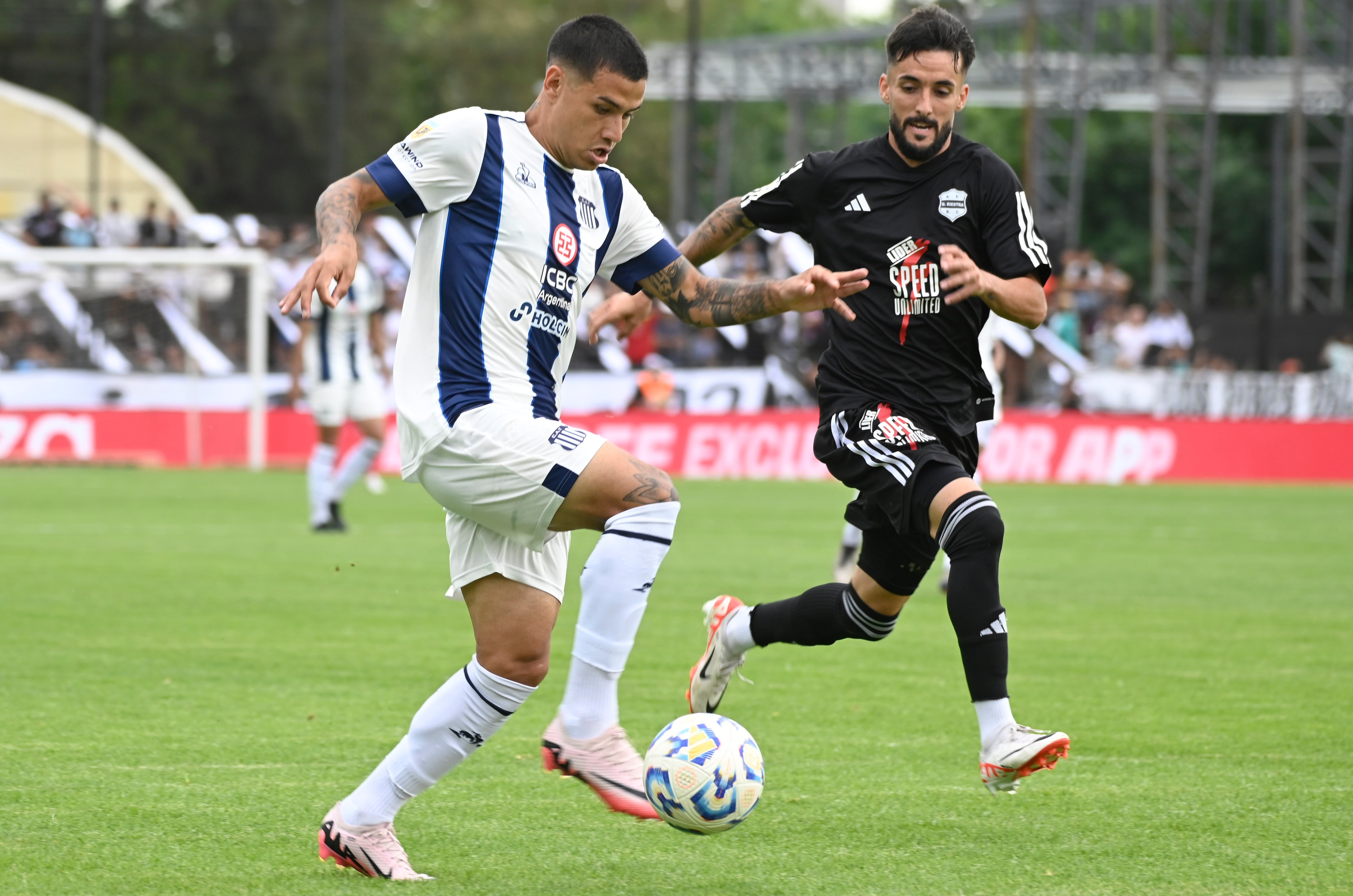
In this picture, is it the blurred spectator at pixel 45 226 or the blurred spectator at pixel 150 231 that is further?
the blurred spectator at pixel 150 231

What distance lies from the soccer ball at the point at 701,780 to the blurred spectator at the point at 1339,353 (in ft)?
83.1

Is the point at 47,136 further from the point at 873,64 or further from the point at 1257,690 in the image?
the point at 1257,690

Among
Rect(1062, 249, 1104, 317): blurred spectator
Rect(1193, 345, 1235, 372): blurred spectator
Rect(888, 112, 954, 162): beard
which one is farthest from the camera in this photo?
Rect(1062, 249, 1104, 317): blurred spectator

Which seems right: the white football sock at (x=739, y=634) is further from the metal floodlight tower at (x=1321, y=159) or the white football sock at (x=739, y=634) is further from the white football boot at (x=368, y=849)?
the metal floodlight tower at (x=1321, y=159)

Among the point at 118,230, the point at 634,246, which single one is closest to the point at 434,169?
the point at 634,246

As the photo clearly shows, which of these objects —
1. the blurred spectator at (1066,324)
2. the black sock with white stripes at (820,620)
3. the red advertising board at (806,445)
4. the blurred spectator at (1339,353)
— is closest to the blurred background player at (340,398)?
the red advertising board at (806,445)

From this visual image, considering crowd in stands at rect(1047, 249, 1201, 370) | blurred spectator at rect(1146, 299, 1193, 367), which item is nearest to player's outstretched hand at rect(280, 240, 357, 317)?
crowd in stands at rect(1047, 249, 1201, 370)

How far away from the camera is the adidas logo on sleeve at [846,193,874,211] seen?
5.96 meters

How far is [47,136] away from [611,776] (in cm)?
3757

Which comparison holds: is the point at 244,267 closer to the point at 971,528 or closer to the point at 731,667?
the point at 731,667

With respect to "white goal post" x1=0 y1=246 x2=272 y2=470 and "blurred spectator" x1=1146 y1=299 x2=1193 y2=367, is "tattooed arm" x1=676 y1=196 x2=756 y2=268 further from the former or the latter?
"blurred spectator" x1=1146 y1=299 x2=1193 y2=367

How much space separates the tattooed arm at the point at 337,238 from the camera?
4.24 meters

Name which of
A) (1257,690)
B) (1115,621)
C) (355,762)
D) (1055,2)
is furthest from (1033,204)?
(355,762)

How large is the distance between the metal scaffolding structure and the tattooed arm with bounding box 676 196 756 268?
2579cm
